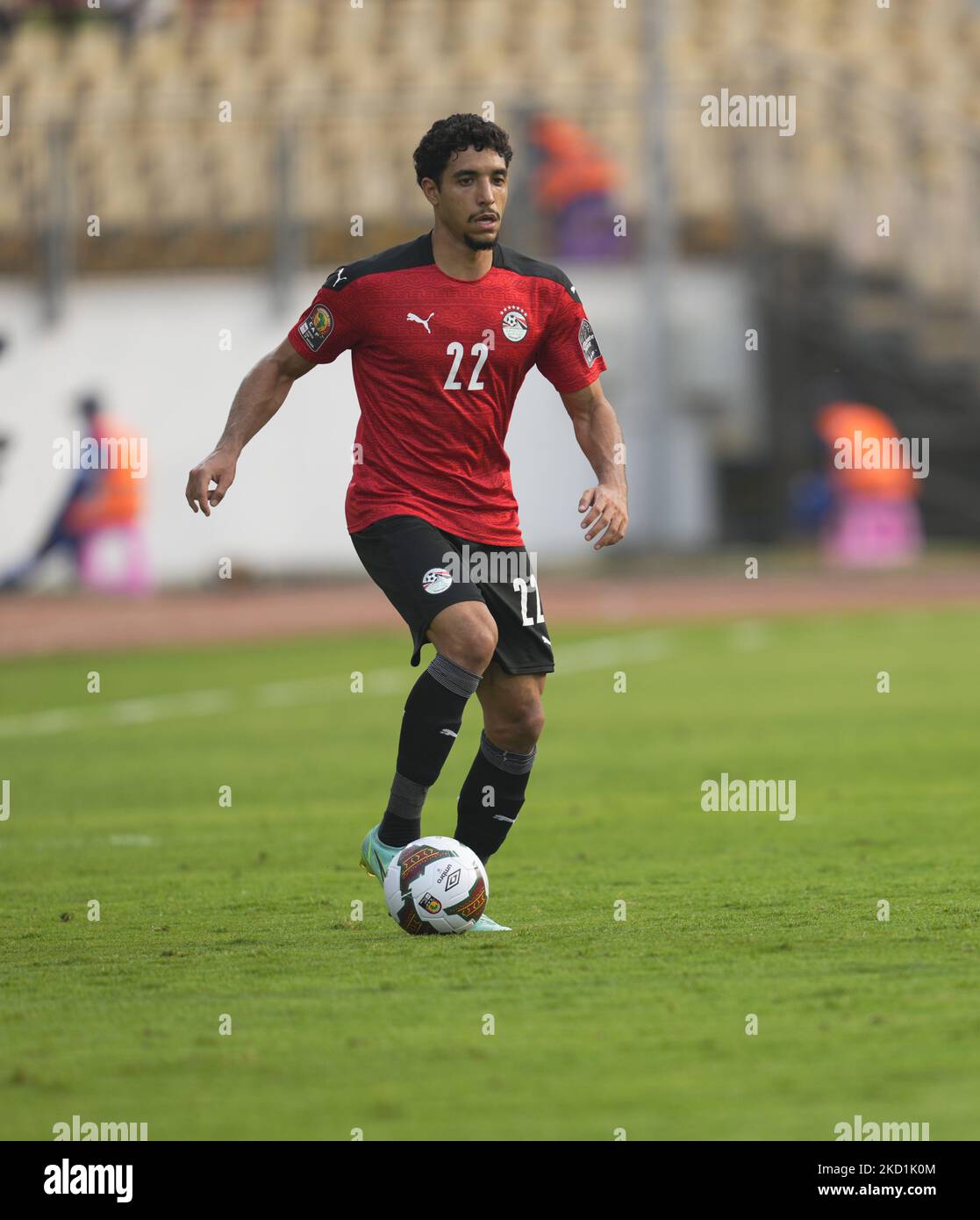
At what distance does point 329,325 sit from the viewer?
6.55 metres

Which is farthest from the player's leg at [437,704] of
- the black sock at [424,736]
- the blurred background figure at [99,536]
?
the blurred background figure at [99,536]

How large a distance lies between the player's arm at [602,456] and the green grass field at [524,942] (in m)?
1.16

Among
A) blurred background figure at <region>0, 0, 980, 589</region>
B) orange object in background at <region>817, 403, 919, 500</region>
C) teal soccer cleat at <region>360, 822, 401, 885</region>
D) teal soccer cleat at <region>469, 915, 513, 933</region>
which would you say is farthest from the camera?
blurred background figure at <region>0, 0, 980, 589</region>

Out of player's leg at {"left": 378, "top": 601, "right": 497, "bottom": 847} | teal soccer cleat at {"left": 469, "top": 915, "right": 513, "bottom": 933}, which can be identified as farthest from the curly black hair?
teal soccer cleat at {"left": 469, "top": 915, "right": 513, "bottom": 933}

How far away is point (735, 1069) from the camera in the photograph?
455cm

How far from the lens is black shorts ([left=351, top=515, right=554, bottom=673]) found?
632cm

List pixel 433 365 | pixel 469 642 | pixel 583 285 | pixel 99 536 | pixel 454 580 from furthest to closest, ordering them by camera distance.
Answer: pixel 583 285 < pixel 99 536 < pixel 433 365 < pixel 454 580 < pixel 469 642

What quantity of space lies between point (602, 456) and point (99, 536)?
18.4 m

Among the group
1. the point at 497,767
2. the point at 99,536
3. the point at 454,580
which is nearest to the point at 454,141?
the point at 454,580

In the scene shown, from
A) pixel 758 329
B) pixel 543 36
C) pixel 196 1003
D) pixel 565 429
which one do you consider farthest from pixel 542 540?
pixel 196 1003

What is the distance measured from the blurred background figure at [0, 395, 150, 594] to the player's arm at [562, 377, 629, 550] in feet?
58.8

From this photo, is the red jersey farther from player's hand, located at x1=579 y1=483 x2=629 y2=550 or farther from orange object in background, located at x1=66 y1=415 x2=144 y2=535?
orange object in background, located at x1=66 y1=415 x2=144 y2=535

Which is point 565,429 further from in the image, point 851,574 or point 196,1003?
point 196,1003

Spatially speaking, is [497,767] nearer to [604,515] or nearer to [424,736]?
[424,736]
